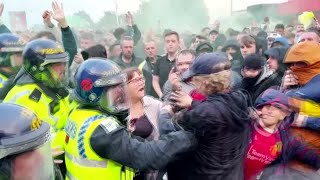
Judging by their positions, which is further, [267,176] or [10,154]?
[267,176]

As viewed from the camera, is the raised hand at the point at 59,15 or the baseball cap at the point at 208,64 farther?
the raised hand at the point at 59,15

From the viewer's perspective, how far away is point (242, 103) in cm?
272

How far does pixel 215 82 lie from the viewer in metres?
2.67

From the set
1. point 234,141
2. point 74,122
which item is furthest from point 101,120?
point 234,141

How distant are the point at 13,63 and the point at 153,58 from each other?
10.3 ft

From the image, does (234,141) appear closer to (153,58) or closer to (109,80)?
(109,80)

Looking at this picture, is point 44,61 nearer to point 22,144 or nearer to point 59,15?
point 59,15

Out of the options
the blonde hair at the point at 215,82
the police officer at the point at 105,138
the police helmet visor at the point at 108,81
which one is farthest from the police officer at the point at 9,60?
the blonde hair at the point at 215,82

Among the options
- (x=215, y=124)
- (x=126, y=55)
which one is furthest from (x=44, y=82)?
(x=126, y=55)

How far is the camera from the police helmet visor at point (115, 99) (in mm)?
2473

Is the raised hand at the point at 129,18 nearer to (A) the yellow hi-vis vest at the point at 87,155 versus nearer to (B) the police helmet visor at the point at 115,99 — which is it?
(B) the police helmet visor at the point at 115,99

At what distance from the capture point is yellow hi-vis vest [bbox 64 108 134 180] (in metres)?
2.29

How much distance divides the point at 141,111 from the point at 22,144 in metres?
2.03

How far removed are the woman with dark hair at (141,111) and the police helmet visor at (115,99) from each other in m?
0.74
